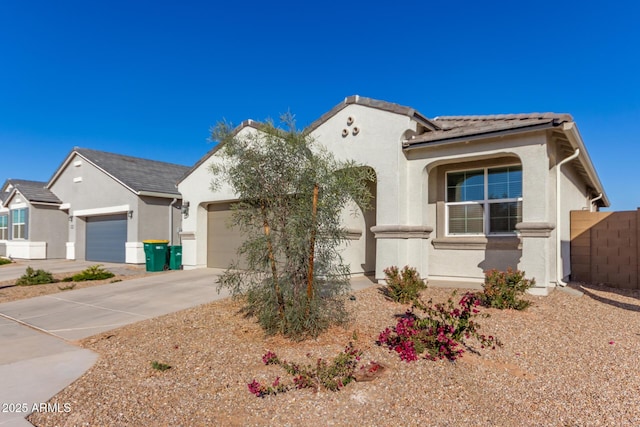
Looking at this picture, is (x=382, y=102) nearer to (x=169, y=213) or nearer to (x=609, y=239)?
(x=609, y=239)

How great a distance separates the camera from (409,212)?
32.0ft

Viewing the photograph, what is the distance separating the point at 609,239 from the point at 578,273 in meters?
1.22

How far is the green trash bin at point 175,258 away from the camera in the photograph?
14.9m

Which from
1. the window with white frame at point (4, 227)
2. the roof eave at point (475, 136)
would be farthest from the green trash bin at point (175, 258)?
the window with white frame at point (4, 227)

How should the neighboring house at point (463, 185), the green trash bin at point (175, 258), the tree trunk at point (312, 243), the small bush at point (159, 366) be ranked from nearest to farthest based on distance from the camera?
1. the small bush at point (159, 366)
2. the tree trunk at point (312, 243)
3. the neighboring house at point (463, 185)
4. the green trash bin at point (175, 258)

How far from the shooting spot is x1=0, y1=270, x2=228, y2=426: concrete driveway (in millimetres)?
4520

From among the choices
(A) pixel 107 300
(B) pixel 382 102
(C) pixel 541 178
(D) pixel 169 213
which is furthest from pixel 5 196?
(C) pixel 541 178

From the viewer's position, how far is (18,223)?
22.6m

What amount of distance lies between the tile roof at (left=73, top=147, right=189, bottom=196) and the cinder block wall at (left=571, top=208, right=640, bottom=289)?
50.9 ft

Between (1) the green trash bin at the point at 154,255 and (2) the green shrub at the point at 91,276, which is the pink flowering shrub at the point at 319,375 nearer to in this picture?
(2) the green shrub at the point at 91,276

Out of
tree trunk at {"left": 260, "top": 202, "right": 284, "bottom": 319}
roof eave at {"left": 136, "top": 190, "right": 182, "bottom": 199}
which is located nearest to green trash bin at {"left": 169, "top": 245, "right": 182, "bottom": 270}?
roof eave at {"left": 136, "top": 190, "right": 182, "bottom": 199}

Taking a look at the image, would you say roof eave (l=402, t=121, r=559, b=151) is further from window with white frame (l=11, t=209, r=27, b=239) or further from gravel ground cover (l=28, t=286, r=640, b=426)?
window with white frame (l=11, t=209, r=27, b=239)

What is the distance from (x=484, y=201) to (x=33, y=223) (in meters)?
22.3

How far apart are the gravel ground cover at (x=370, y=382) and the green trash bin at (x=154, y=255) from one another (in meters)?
8.17
